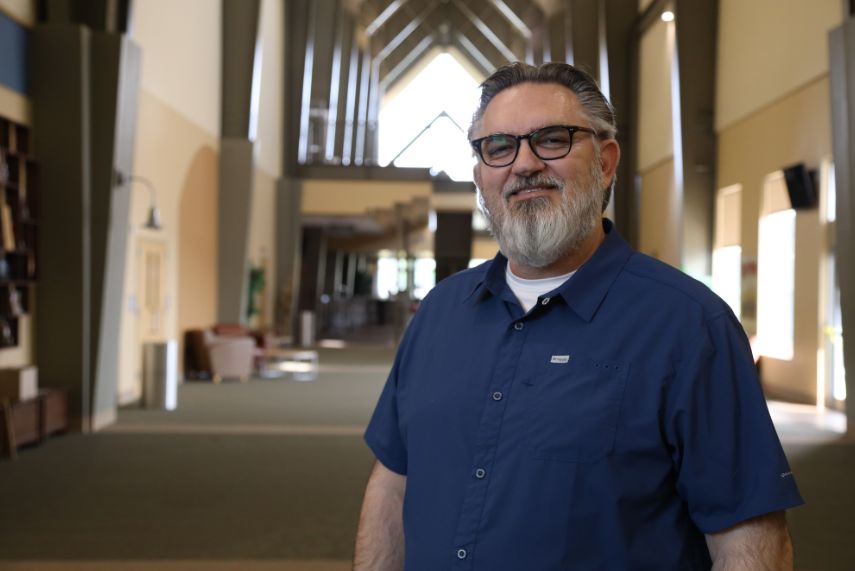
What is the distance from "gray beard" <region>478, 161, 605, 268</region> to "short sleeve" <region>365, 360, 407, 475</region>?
1.17ft

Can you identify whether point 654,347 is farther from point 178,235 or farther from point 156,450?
point 178,235

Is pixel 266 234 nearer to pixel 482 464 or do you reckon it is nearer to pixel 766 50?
pixel 766 50

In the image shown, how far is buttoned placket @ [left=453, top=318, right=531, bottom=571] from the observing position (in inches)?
58.5

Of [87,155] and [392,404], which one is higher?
[87,155]

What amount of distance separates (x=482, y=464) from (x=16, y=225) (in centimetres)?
736

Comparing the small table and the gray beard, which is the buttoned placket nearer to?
the gray beard

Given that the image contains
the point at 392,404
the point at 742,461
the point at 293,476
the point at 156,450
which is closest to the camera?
the point at 742,461

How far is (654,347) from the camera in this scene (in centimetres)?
140

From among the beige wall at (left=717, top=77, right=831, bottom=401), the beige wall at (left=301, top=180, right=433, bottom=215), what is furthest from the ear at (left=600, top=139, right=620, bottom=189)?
the beige wall at (left=301, top=180, right=433, bottom=215)

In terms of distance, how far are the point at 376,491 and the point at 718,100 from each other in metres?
14.0

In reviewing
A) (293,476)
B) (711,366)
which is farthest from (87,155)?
(711,366)

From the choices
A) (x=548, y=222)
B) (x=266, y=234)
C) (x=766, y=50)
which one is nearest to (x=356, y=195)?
(x=266, y=234)

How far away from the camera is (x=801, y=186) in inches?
429

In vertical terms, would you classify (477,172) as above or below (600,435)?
above
